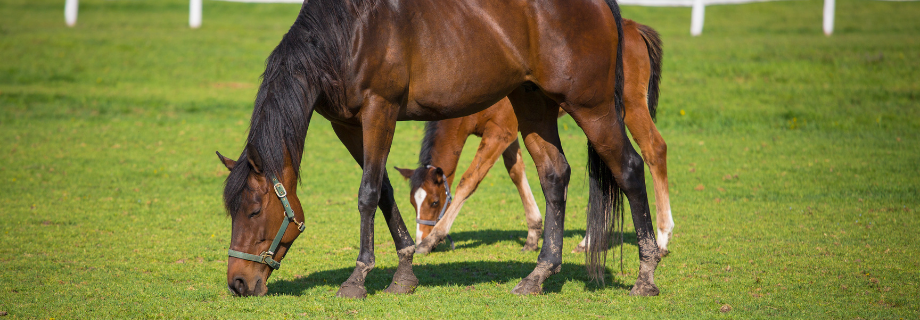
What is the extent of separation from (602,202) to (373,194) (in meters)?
1.74

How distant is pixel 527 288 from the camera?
4785 mm

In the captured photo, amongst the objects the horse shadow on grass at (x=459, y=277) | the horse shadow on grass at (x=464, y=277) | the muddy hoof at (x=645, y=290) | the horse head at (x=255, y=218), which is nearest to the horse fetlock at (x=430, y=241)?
the horse shadow on grass at (x=464, y=277)

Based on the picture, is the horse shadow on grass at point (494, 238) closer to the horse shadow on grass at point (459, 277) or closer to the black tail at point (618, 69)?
the horse shadow on grass at point (459, 277)

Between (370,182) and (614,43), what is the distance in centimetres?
193

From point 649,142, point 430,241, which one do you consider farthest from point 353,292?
point 649,142

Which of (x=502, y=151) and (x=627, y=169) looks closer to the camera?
(x=627, y=169)

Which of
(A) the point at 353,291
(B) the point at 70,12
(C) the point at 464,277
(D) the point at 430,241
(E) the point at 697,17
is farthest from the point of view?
(B) the point at 70,12

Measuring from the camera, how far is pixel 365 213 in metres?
4.34

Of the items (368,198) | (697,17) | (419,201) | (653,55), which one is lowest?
(419,201)

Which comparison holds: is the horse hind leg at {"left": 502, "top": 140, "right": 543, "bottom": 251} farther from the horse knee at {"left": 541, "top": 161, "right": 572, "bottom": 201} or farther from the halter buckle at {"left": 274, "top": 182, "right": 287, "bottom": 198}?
the halter buckle at {"left": 274, "top": 182, "right": 287, "bottom": 198}

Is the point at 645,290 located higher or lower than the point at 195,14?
lower

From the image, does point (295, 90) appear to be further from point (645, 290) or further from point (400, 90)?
point (645, 290)

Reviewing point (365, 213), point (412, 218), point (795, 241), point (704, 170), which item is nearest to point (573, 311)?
point (365, 213)

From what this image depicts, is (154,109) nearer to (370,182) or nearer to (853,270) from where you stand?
(370,182)
